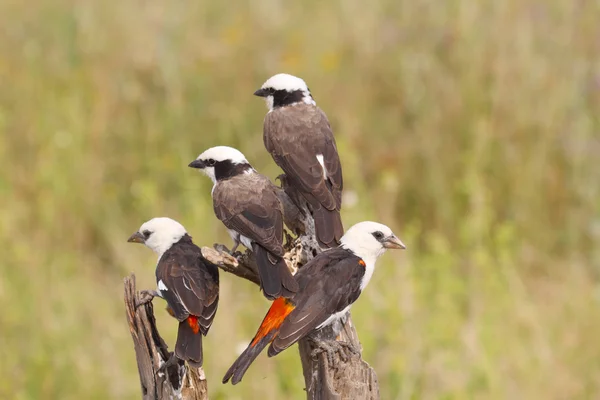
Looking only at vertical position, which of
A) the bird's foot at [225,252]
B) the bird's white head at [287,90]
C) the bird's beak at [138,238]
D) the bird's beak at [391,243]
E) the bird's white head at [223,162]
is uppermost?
the bird's white head at [287,90]

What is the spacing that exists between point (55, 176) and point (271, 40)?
271 centimetres

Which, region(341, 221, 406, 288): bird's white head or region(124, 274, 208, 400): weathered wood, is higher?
region(341, 221, 406, 288): bird's white head

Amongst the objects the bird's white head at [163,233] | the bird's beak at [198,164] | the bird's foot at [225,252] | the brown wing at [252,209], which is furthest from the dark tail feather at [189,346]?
the bird's beak at [198,164]

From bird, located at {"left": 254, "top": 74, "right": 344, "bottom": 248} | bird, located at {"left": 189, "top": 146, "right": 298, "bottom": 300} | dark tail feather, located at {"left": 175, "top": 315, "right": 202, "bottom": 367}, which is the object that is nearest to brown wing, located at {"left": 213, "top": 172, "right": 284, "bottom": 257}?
bird, located at {"left": 189, "top": 146, "right": 298, "bottom": 300}

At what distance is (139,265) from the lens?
22.2ft

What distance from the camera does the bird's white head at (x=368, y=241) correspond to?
3935mm

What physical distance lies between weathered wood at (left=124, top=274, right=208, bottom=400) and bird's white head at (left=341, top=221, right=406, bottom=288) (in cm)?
89

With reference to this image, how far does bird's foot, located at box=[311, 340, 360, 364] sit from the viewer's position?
339cm

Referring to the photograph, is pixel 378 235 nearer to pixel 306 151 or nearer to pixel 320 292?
pixel 320 292

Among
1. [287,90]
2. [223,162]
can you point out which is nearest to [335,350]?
[223,162]

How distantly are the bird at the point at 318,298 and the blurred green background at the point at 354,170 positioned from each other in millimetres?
1601

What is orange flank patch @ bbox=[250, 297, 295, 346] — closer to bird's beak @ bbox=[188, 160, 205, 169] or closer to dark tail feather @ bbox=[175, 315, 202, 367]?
dark tail feather @ bbox=[175, 315, 202, 367]

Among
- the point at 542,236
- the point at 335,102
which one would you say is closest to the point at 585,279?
the point at 542,236

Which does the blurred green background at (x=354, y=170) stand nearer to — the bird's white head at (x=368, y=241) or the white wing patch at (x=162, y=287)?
the bird's white head at (x=368, y=241)
